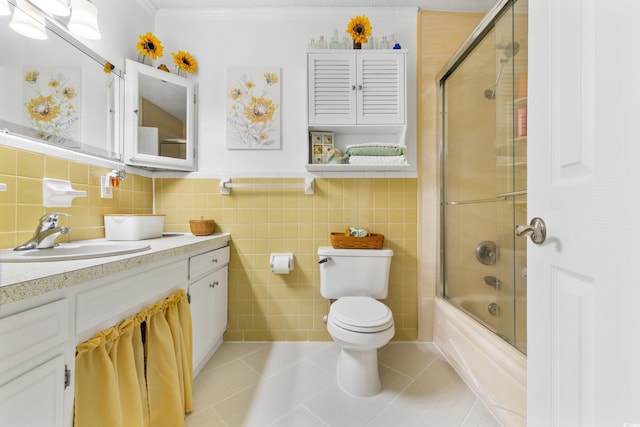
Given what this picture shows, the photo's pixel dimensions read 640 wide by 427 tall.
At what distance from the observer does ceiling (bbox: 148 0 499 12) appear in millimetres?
1814

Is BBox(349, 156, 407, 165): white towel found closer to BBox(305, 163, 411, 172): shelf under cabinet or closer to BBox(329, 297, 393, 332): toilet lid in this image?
BBox(305, 163, 411, 172): shelf under cabinet

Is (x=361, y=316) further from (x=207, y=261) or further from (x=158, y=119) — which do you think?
(x=158, y=119)

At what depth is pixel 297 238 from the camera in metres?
1.90

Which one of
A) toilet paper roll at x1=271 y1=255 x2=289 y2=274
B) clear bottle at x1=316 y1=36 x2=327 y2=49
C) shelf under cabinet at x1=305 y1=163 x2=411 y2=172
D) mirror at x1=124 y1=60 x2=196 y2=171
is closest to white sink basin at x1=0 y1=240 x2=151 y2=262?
mirror at x1=124 y1=60 x2=196 y2=171

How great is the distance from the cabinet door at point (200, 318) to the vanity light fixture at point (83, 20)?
1.35m

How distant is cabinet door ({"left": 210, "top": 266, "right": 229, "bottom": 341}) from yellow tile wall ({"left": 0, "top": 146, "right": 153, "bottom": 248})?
0.71 meters

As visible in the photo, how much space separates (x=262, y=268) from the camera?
1.88 meters
